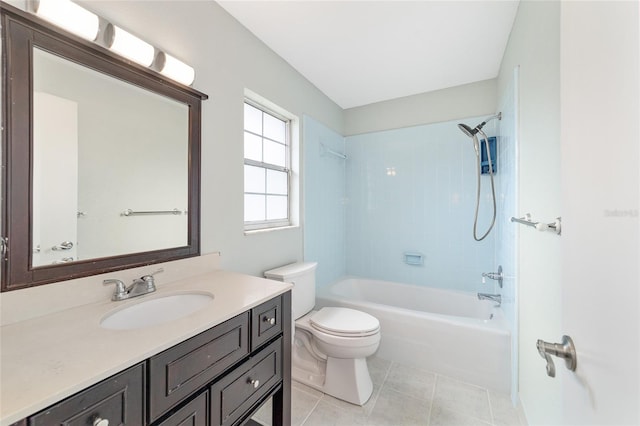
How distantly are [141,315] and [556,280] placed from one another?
5.56ft

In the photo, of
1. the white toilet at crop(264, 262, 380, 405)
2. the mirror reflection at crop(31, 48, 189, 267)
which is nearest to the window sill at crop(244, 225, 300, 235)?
the white toilet at crop(264, 262, 380, 405)

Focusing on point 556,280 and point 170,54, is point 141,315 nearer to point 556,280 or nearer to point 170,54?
point 170,54

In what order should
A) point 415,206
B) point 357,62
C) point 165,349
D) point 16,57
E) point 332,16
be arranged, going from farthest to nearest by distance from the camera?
point 415,206, point 357,62, point 332,16, point 16,57, point 165,349

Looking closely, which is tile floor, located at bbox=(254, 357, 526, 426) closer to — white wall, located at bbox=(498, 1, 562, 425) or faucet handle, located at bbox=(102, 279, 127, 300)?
white wall, located at bbox=(498, 1, 562, 425)

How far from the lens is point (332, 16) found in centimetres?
163

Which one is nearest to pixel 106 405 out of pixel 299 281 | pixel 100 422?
pixel 100 422

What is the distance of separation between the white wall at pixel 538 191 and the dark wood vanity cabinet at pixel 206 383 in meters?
1.16

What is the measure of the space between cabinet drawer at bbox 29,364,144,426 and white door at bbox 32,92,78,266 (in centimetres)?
62

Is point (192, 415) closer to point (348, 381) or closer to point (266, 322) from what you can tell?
point (266, 322)

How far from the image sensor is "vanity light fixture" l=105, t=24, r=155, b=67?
1.06 m

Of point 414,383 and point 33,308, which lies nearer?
point 33,308

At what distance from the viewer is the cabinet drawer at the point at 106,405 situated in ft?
1.76

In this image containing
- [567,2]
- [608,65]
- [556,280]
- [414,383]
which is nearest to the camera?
[608,65]

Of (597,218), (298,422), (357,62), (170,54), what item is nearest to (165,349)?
(597,218)
